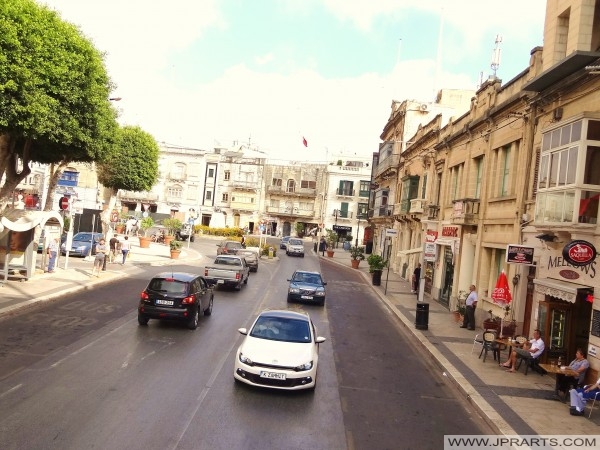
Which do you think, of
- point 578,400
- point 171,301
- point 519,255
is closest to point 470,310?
point 519,255

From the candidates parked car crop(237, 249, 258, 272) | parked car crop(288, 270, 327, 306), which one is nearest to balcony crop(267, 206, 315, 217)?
parked car crop(237, 249, 258, 272)

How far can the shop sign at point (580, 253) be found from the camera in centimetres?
1225

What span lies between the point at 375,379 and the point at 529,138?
35.3ft

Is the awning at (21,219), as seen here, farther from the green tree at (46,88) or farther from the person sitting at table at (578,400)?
the person sitting at table at (578,400)

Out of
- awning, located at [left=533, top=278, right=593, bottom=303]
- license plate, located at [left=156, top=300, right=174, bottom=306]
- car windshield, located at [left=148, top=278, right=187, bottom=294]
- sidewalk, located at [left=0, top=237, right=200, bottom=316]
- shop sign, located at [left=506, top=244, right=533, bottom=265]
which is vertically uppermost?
shop sign, located at [left=506, top=244, right=533, bottom=265]

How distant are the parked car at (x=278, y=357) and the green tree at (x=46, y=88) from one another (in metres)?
9.19

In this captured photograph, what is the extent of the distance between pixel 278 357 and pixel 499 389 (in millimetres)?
5578

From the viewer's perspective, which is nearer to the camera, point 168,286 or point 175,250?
point 168,286

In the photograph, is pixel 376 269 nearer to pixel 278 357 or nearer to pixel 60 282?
pixel 60 282

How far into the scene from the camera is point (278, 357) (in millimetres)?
10336

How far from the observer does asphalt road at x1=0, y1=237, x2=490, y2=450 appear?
7.79m

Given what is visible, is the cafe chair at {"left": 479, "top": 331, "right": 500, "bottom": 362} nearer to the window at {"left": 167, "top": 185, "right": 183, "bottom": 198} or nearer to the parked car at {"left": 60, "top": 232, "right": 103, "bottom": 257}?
the parked car at {"left": 60, "top": 232, "right": 103, "bottom": 257}

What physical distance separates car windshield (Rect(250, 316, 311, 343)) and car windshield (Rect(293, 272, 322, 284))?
37.9 ft

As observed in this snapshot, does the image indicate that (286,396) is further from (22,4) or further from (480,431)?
(22,4)
